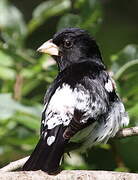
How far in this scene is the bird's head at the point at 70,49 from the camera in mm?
5391

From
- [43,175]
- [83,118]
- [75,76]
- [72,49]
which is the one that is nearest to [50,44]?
[72,49]

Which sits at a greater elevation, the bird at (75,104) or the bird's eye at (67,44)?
the bird's eye at (67,44)

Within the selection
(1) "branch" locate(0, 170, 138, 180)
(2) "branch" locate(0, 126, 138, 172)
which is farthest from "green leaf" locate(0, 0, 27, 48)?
(1) "branch" locate(0, 170, 138, 180)

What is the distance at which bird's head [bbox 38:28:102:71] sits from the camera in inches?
212

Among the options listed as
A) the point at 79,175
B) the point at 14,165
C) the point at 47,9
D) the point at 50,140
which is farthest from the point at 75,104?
the point at 47,9

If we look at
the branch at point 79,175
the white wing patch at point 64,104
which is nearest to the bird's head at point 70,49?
the white wing patch at point 64,104

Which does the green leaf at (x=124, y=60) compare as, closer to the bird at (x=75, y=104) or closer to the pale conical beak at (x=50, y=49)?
the bird at (x=75, y=104)

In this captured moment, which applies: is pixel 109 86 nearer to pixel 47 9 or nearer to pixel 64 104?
pixel 64 104

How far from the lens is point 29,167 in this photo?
14.1 ft

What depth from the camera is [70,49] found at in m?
5.45

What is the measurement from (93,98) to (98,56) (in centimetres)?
83

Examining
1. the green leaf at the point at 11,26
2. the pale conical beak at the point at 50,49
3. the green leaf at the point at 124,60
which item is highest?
the green leaf at the point at 11,26

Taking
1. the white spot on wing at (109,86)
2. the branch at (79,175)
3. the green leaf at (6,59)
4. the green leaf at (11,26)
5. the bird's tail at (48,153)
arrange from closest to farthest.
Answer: the branch at (79,175)
the bird's tail at (48,153)
the white spot on wing at (109,86)
the green leaf at (6,59)
the green leaf at (11,26)

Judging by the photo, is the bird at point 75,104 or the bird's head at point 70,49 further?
the bird's head at point 70,49
